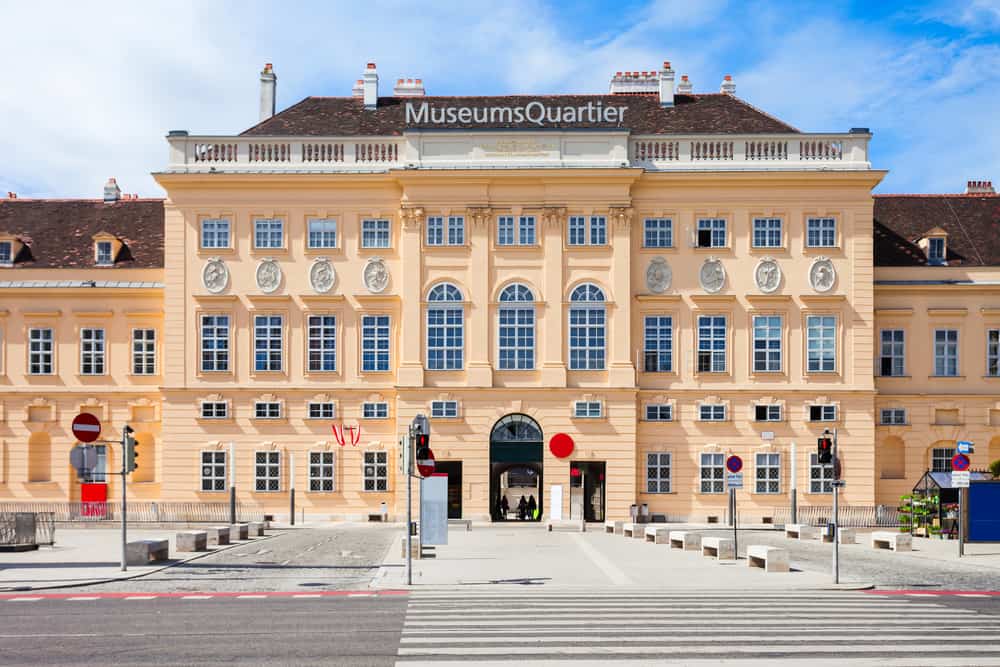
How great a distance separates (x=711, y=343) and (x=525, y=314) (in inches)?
327

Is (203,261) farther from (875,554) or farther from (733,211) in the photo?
(875,554)

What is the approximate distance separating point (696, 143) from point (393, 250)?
14191 millimetres

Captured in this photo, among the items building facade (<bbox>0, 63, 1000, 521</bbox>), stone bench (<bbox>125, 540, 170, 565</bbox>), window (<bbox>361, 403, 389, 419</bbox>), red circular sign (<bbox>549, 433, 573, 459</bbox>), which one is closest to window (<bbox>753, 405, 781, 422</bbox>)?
building facade (<bbox>0, 63, 1000, 521</bbox>)

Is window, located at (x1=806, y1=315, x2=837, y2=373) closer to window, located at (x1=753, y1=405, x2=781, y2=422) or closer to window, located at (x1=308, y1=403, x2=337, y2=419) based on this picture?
window, located at (x1=753, y1=405, x2=781, y2=422)

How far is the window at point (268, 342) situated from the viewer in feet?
170

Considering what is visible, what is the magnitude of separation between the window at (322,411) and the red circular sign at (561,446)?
9.89m

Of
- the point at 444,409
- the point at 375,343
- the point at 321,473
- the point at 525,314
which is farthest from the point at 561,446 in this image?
the point at 321,473

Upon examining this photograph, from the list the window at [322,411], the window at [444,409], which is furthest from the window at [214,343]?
the window at [444,409]

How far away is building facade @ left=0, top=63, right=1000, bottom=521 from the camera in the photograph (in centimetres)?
5106

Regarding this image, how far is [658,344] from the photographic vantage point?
51875 mm

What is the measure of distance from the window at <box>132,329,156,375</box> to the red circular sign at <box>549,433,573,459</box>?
1874cm

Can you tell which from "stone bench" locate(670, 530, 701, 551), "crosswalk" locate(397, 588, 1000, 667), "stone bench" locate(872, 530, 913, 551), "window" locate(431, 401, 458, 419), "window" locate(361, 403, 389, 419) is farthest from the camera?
"window" locate(361, 403, 389, 419)

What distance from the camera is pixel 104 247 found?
54688 mm

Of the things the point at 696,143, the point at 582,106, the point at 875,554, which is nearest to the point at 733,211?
the point at 696,143
